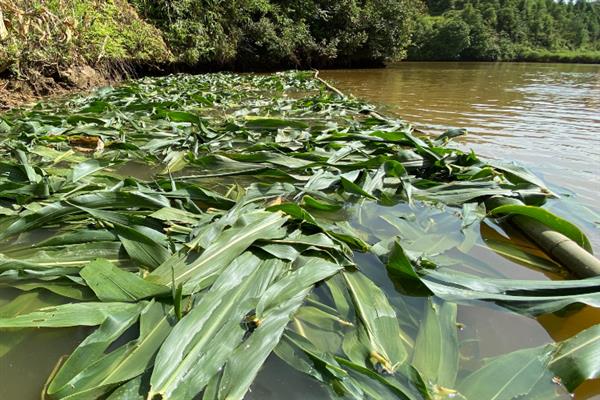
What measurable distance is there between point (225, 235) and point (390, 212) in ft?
2.87

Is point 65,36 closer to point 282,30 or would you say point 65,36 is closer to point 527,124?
point 527,124

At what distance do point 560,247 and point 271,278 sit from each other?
1.12 meters

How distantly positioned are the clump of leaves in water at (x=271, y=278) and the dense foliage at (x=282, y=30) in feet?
34.1

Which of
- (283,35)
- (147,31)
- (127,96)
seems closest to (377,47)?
(283,35)

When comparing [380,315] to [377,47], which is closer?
A: [380,315]

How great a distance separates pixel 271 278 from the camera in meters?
1.33

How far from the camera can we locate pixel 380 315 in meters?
1.21

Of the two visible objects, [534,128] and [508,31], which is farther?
[508,31]

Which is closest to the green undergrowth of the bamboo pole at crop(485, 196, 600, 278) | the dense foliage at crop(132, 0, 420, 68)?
the dense foliage at crop(132, 0, 420, 68)

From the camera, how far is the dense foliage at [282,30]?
1170 cm

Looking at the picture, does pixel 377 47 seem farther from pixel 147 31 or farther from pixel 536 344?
pixel 536 344

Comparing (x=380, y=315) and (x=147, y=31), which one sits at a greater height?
(x=147, y=31)

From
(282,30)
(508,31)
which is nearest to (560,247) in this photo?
(282,30)

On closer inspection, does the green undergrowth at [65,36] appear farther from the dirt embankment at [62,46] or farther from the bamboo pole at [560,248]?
the bamboo pole at [560,248]
